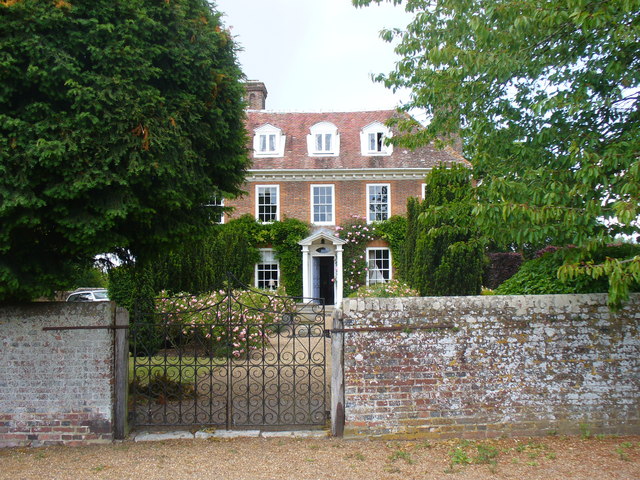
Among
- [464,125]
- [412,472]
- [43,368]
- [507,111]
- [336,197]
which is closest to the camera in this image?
[412,472]

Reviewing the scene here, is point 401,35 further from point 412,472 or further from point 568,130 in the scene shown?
point 412,472

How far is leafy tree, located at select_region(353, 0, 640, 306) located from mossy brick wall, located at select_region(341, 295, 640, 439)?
3.34ft

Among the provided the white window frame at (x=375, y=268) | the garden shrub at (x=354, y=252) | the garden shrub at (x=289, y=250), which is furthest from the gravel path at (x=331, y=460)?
the white window frame at (x=375, y=268)

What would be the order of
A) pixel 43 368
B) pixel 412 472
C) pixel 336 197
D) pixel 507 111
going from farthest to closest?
1. pixel 336 197
2. pixel 507 111
3. pixel 43 368
4. pixel 412 472

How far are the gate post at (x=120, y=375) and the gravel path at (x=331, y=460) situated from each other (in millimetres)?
219

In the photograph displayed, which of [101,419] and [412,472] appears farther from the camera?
[101,419]

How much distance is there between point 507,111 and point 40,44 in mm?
5716

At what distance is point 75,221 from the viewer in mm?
5148

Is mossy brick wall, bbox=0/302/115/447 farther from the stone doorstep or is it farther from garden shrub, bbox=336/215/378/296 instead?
garden shrub, bbox=336/215/378/296

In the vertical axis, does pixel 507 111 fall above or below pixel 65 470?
above

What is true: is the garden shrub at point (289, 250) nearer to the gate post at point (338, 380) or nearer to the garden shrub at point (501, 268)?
the garden shrub at point (501, 268)

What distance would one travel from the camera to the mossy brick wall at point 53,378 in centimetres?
593

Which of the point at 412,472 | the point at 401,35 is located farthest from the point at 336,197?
the point at 412,472

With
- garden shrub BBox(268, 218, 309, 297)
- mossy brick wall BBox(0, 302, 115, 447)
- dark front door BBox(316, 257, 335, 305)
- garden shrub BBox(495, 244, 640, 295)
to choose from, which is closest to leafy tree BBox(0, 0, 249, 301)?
mossy brick wall BBox(0, 302, 115, 447)
